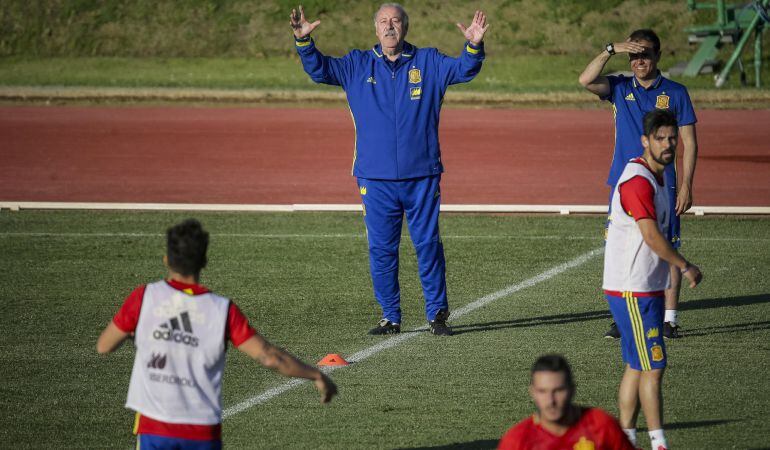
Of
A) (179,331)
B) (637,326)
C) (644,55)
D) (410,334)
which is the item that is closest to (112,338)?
(179,331)

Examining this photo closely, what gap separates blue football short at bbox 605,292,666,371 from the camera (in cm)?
698

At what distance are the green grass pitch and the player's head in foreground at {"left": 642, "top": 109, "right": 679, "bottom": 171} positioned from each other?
5.49ft

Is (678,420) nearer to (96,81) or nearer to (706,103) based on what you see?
(706,103)

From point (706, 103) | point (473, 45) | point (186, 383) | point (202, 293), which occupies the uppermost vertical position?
point (706, 103)

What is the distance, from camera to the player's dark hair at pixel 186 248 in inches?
214

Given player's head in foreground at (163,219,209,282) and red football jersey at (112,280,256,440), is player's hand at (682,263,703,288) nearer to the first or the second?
red football jersey at (112,280,256,440)

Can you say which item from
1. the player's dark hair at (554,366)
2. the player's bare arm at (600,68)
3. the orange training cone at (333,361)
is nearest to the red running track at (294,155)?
the player's bare arm at (600,68)

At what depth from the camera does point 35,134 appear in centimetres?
2753

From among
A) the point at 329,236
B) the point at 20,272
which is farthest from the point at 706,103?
the point at 20,272

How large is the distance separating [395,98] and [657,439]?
4308 millimetres

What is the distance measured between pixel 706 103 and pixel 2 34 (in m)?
27.1

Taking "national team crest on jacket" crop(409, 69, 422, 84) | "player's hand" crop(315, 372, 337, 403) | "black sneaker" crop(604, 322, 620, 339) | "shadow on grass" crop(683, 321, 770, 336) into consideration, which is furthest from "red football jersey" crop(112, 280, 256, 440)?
"shadow on grass" crop(683, 321, 770, 336)

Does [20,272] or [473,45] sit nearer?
[473,45]

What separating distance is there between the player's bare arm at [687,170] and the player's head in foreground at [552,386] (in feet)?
17.0
